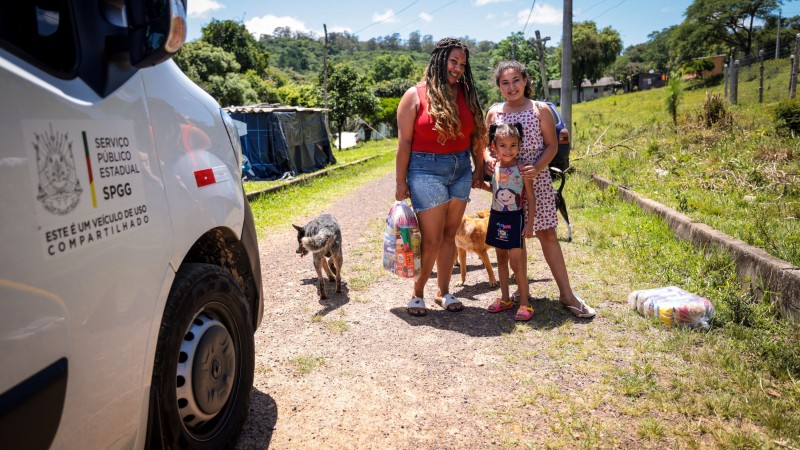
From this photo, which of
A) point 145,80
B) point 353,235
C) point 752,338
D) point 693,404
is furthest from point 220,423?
point 353,235

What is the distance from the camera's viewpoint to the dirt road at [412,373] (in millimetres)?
2920

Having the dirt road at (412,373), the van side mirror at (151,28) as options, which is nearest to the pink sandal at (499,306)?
the dirt road at (412,373)

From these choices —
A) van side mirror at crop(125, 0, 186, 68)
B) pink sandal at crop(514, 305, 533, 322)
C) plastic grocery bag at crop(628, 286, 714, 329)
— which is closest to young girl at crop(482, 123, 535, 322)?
pink sandal at crop(514, 305, 533, 322)

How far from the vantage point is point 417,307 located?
15.2 feet

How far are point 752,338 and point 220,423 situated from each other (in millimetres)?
3396

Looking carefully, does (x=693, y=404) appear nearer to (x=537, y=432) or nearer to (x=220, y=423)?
(x=537, y=432)

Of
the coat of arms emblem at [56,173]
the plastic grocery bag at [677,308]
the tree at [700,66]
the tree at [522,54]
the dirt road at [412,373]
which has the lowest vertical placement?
the dirt road at [412,373]

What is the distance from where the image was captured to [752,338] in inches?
140

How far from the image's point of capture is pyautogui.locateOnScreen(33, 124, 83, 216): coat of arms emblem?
145cm

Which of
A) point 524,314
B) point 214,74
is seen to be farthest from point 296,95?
point 524,314

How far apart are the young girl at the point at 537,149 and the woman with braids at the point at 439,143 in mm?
246

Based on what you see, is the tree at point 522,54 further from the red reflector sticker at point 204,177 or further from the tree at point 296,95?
the red reflector sticker at point 204,177

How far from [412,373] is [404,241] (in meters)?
1.23

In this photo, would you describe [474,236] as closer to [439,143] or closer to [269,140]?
[439,143]
